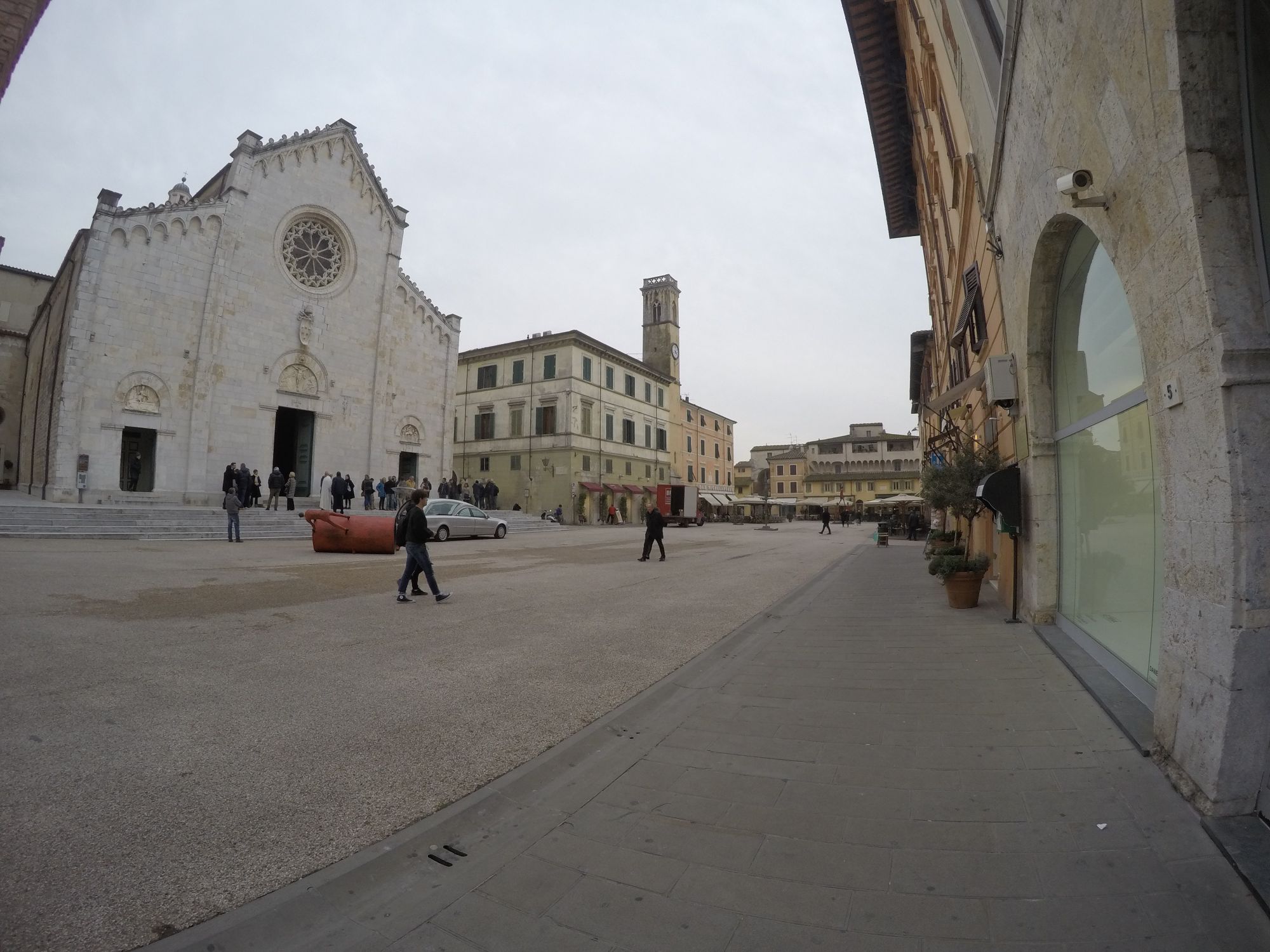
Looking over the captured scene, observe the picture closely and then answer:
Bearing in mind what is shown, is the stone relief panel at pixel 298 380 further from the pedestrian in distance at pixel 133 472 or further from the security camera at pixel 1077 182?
the security camera at pixel 1077 182

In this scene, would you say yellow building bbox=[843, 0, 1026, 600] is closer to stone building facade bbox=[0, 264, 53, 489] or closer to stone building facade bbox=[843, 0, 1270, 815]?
stone building facade bbox=[843, 0, 1270, 815]

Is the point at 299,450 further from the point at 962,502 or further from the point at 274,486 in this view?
the point at 962,502

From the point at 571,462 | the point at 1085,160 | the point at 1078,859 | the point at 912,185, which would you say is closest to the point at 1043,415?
the point at 1085,160

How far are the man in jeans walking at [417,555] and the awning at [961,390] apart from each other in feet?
26.2

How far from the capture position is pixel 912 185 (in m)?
19.0

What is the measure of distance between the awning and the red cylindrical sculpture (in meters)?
12.8

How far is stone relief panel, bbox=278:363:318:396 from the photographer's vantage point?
87.9 ft

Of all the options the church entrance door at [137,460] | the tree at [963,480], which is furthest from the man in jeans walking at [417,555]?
the church entrance door at [137,460]

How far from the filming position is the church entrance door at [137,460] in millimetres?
23391

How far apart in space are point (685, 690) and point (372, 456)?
27939 mm

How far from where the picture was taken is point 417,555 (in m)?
8.76

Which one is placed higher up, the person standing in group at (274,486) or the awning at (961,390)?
the awning at (961,390)

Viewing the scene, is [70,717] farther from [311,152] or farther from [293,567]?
[311,152]

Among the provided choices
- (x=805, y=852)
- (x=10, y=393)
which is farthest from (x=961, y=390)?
(x=10, y=393)
